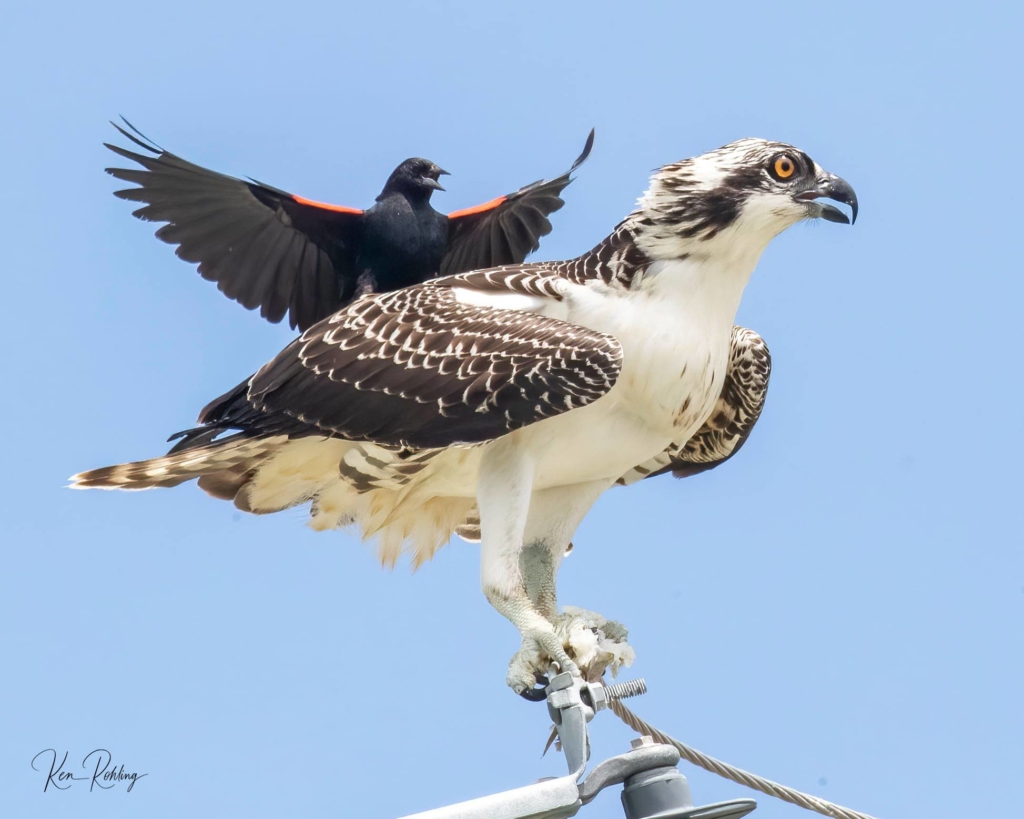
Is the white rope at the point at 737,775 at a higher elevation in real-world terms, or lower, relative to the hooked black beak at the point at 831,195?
lower

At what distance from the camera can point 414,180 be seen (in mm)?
9180

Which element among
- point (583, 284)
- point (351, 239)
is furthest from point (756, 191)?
point (351, 239)

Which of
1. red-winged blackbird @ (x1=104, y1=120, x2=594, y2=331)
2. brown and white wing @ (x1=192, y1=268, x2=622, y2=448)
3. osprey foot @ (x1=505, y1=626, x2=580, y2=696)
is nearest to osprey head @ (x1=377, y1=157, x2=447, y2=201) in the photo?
red-winged blackbird @ (x1=104, y1=120, x2=594, y2=331)

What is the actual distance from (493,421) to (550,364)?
339 millimetres

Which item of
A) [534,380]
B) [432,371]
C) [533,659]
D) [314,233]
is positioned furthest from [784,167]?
[314,233]

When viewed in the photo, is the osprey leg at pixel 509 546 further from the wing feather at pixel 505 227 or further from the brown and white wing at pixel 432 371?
the wing feather at pixel 505 227

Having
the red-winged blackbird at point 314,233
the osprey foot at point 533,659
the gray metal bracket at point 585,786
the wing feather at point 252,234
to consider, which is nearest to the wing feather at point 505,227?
the red-winged blackbird at point 314,233

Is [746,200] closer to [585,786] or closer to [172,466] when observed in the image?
[585,786]

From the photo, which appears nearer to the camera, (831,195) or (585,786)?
(585,786)

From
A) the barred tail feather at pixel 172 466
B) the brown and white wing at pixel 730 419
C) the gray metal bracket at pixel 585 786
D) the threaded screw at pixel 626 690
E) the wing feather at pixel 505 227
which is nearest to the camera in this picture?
the gray metal bracket at pixel 585 786

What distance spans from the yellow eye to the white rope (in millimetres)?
2436

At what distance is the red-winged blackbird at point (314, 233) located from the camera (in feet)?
27.1

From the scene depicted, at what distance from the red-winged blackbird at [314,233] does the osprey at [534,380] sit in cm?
177

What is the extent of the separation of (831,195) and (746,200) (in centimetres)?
39
